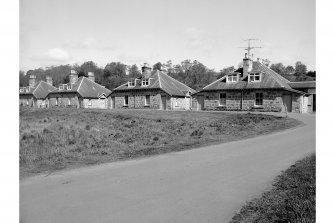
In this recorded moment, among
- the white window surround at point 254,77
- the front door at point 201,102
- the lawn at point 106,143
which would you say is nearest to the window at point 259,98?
the white window surround at point 254,77

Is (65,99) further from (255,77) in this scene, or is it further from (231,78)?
(255,77)

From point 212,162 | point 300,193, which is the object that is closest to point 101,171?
point 212,162

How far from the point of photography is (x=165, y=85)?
36.7 metres

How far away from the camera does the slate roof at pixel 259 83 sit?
27.4m

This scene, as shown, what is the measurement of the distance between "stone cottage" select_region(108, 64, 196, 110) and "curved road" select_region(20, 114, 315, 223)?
Result: 26.5 m

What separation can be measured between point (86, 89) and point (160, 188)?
41.4 m

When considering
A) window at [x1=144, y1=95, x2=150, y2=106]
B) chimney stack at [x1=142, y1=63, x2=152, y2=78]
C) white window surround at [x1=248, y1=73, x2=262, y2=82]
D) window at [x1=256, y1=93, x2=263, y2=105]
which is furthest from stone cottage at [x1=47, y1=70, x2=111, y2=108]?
window at [x1=256, y1=93, x2=263, y2=105]

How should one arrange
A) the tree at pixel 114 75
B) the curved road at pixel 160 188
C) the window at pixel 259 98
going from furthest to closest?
1. the tree at pixel 114 75
2. the window at pixel 259 98
3. the curved road at pixel 160 188

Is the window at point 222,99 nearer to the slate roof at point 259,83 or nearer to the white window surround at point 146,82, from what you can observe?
the slate roof at point 259,83

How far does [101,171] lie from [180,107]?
29682 mm

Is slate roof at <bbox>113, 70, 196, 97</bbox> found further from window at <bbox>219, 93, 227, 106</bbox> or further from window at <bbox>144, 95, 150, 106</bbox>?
window at <bbox>219, 93, 227, 106</bbox>

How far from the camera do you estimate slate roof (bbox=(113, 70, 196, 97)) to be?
35.6 metres

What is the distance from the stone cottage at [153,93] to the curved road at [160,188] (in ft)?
87.0

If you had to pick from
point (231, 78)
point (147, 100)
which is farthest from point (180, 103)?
point (231, 78)
